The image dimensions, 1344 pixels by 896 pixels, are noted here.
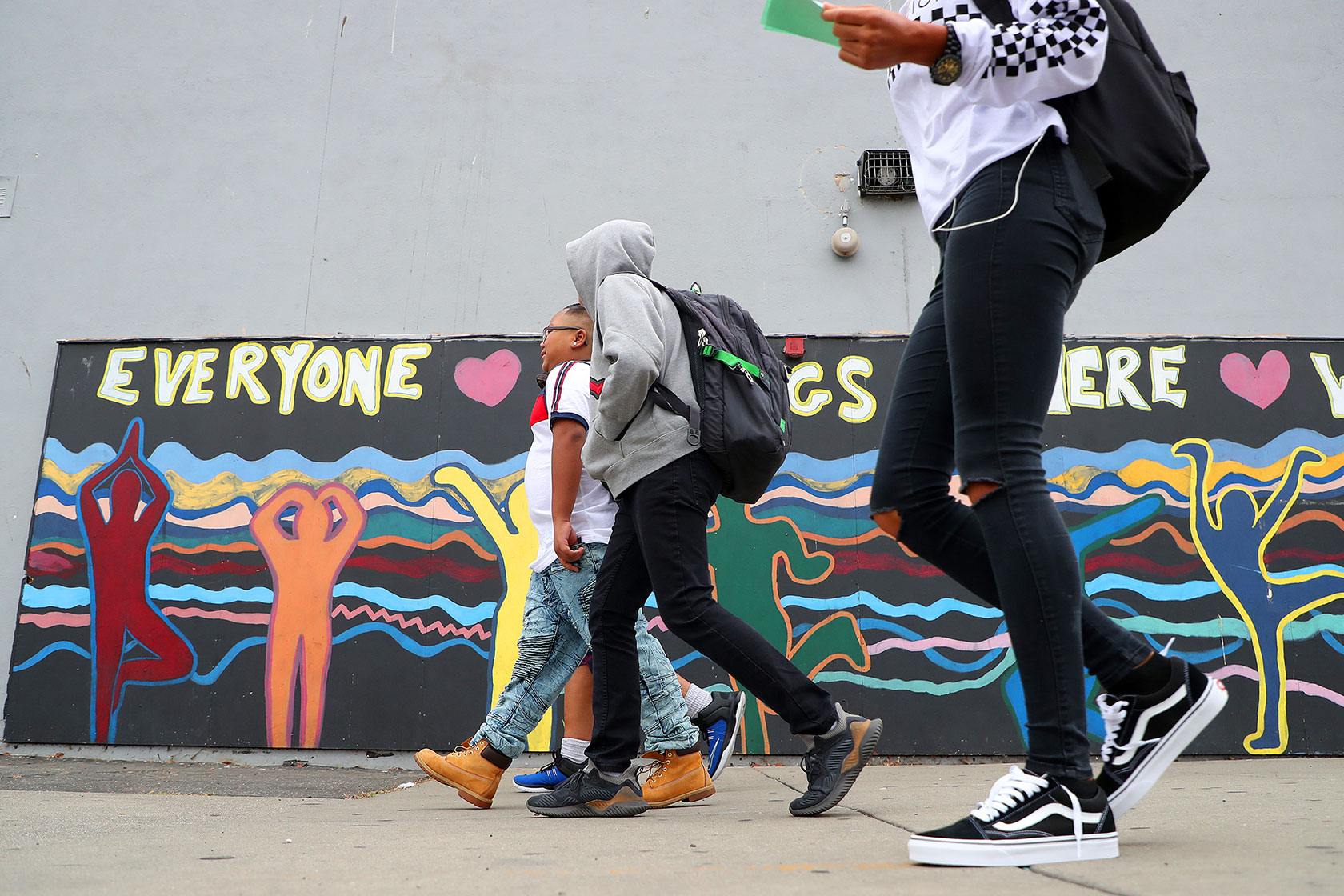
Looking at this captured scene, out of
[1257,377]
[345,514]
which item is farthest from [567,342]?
[1257,377]

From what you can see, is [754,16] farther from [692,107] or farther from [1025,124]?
[1025,124]

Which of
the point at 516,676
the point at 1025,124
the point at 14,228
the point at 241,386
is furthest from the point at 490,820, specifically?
the point at 14,228

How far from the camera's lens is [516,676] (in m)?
2.97

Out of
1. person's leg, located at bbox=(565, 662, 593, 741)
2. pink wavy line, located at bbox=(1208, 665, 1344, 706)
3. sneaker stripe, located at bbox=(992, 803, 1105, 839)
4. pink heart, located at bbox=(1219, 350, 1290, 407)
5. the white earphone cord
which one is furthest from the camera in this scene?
pink heart, located at bbox=(1219, 350, 1290, 407)

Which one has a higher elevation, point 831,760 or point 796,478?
point 796,478

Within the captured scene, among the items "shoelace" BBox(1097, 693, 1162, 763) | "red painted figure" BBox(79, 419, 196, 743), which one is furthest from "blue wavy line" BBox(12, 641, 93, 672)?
"shoelace" BBox(1097, 693, 1162, 763)

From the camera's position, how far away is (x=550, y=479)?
10.5ft

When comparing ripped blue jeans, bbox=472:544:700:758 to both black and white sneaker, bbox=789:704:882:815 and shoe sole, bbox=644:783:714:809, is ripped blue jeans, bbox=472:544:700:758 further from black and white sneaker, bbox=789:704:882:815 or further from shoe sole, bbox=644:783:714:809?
black and white sneaker, bbox=789:704:882:815

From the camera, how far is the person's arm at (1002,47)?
143cm

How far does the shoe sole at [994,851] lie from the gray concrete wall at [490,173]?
3.68 meters

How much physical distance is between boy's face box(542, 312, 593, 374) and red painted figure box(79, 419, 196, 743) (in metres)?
2.57

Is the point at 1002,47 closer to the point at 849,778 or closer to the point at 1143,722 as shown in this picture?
the point at 1143,722

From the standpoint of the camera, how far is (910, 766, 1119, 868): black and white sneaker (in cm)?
136

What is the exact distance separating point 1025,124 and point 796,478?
3137 millimetres
